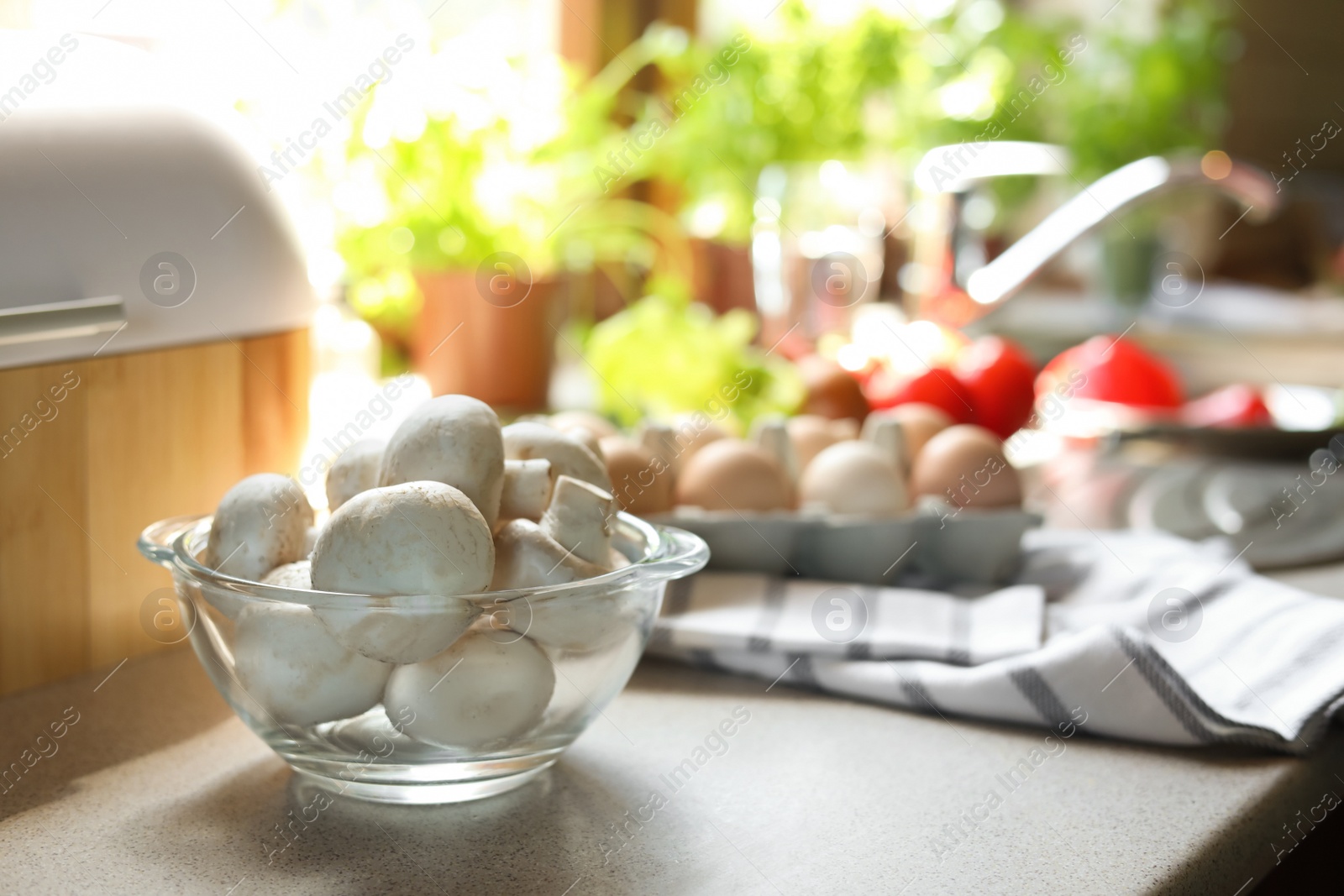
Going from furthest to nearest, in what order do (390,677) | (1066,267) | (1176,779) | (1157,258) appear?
1. (1066,267)
2. (1157,258)
3. (1176,779)
4. (390,677)

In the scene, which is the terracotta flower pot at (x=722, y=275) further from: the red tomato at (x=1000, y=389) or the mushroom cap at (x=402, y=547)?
the mushroom cap at (x=402, y=547)

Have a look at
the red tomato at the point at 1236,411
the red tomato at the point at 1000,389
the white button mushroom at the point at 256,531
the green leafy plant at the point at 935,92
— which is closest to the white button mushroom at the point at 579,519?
the white button mushroom at the point at 256,531

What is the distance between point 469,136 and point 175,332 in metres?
0.68

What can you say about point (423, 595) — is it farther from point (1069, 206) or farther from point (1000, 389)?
point (1069, 206)

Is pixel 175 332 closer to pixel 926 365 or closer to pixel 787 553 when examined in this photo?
pixel 787 553

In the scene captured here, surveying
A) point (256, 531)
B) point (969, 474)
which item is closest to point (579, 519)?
point (256, 531)

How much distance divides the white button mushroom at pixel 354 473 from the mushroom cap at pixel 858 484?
1.21 ft

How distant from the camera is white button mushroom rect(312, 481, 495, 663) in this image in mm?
468

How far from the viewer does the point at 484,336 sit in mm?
1269

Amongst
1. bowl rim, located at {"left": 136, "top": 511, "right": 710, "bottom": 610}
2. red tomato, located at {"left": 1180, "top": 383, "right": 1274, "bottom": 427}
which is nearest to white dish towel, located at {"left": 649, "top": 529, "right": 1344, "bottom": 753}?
bowl rim, located at {"left": 136, "top": 511, "right": 710, "bottom": 610}

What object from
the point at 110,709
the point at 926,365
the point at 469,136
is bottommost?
the point at 110,709

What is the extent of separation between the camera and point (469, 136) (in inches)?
51.2

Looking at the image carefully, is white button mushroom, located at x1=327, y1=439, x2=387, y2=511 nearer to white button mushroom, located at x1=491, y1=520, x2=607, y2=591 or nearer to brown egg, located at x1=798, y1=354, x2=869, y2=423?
white button mushroom, located at x1=491, y1=520, x2=607, y2=591

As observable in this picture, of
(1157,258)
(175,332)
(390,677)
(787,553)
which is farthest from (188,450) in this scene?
(1157,258)
